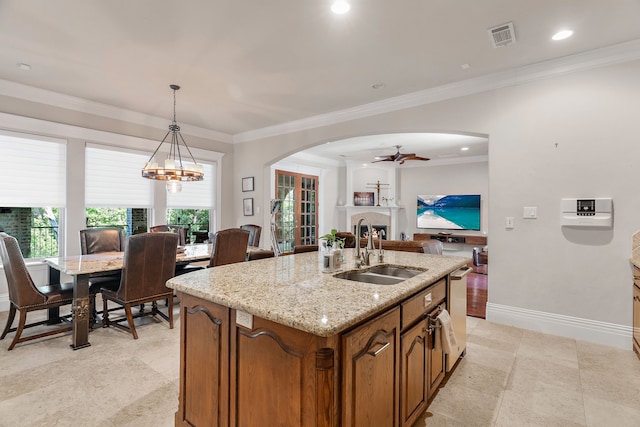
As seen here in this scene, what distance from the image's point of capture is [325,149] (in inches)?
285

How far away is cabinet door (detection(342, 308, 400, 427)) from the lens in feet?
3.75

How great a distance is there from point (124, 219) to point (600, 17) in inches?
235

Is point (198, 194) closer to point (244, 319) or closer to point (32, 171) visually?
point (32, 171)

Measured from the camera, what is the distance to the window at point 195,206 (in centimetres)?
545

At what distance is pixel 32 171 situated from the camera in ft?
12.9

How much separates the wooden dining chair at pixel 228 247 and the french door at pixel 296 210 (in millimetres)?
3590

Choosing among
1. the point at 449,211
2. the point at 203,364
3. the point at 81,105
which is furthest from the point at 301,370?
the point at 449,211

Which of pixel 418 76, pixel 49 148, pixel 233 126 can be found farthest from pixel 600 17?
pixel 49 148

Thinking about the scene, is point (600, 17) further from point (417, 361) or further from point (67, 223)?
point (67, 223)

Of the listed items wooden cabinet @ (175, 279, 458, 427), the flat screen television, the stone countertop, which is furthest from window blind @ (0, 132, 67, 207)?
the flat screen television

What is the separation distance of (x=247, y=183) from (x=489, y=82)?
417 centimetres

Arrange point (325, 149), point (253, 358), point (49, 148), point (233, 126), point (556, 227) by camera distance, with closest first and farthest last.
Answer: point (253, 358)
point (556, 227)
point (49, 148)
point (233, 126)
point (325, 149)

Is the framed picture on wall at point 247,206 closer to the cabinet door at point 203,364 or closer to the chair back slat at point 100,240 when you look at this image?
the chair back slat at point 100,240

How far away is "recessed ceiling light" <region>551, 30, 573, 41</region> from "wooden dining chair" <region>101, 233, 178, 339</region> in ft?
12.8
